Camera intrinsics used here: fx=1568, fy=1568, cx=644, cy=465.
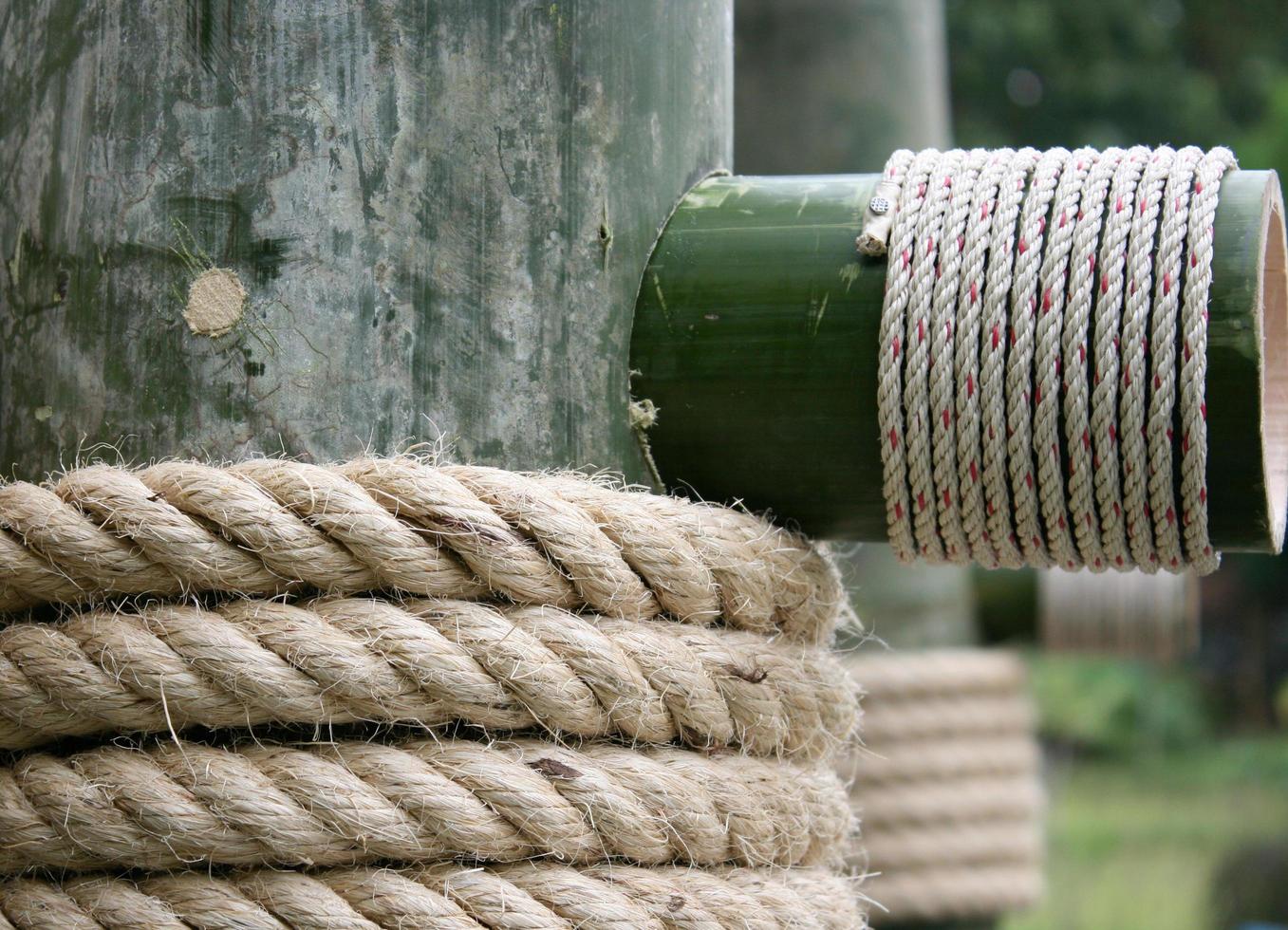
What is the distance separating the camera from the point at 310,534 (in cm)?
72

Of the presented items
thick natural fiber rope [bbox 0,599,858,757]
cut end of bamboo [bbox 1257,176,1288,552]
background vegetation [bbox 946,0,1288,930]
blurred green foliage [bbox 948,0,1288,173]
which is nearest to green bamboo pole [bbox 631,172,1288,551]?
cut end of bamboo [bbox 1257,176,1288,552]

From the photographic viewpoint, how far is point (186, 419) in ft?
2.49

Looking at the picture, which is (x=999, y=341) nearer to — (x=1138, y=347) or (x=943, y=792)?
(x=1138, y=347)

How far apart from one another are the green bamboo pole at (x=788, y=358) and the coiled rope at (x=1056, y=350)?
0.05ft

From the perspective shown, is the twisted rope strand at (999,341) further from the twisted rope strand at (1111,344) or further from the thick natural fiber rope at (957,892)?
the thick natural fiber rope at (957,892)

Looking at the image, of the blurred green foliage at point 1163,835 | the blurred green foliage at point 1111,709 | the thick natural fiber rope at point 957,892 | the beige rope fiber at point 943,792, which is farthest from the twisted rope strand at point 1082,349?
the blurred green foliage at point 1111,709

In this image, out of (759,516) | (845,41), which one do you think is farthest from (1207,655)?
(759,516)

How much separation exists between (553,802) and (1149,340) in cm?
36

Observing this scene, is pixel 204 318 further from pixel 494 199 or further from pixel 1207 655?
pixel 1207 655

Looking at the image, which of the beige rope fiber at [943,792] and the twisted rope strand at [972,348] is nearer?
the twisted rope strand at [972,348]

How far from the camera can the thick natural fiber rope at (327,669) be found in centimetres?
71

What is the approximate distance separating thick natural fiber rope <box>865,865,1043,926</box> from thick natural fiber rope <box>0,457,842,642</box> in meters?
1.46

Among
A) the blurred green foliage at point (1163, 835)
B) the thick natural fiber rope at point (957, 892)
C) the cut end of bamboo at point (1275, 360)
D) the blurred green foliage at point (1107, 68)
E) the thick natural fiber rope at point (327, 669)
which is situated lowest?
the blurred green foliage at point (1163, 835)

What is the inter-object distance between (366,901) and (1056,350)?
0.42 metres
